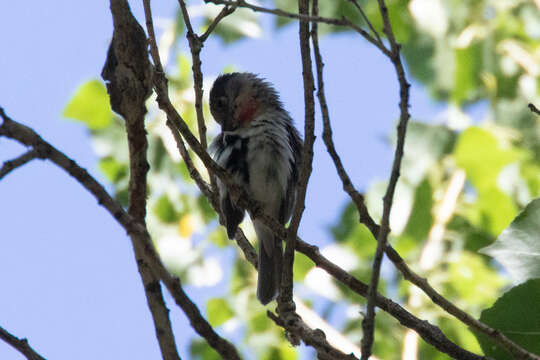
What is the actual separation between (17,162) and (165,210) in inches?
191

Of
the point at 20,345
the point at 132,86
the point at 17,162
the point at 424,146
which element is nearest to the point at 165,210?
the point at 424,146

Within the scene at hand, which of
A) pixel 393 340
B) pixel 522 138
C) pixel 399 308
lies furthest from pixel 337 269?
pixel 522 138

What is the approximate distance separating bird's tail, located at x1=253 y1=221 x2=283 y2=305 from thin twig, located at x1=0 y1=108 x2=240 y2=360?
2.29 meters

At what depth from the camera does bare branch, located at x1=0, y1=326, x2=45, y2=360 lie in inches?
83.0

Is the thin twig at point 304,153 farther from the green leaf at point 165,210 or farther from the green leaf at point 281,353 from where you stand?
the green leaf at point 165,210

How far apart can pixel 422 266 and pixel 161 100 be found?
3.44 m

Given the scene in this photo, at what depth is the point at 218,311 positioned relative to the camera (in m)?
5.59

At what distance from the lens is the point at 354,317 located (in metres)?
5.65

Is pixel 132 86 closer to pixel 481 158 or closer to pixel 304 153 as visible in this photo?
pixel 304 153

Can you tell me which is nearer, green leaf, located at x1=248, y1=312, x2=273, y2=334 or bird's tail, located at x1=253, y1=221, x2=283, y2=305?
bird's tail, located at x1=253, y1=221, x2=283, y2=305

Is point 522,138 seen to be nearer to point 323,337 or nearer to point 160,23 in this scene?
point 160,23

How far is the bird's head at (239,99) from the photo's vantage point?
5547 mm

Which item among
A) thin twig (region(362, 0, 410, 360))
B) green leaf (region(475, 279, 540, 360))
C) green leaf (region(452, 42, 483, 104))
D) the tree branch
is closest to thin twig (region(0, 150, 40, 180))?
the tree branch

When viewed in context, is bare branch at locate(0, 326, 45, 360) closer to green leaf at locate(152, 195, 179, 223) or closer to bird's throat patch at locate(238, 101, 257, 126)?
bird's throat patch at locate(238, 101, 257, 126)
